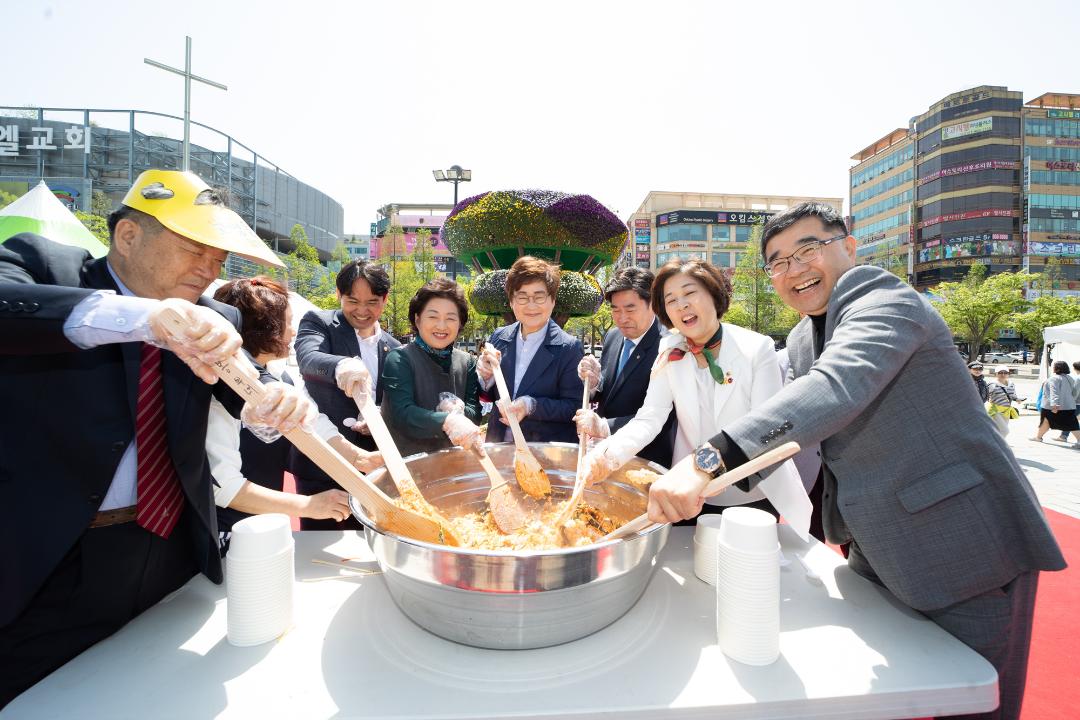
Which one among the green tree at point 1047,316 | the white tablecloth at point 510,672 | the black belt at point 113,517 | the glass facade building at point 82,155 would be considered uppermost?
the glass facade building at point 82,155

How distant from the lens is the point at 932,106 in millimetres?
42375

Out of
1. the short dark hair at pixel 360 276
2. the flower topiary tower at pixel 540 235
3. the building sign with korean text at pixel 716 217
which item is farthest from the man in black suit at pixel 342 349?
the building sign with korean text at pixel 716 217

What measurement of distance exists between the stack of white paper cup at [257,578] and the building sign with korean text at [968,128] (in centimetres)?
5552

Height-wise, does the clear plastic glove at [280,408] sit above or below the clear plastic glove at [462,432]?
above

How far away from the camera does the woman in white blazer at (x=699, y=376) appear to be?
1.81 metres

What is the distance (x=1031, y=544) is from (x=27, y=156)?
146 feet

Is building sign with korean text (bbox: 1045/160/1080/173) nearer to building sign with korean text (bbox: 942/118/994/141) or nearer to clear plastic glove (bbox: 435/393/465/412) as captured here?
building sign with korean text (bbox: 942/118/994/141)

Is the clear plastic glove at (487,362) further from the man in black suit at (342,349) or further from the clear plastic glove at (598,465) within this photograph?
the clear plastic glove at (598,465)

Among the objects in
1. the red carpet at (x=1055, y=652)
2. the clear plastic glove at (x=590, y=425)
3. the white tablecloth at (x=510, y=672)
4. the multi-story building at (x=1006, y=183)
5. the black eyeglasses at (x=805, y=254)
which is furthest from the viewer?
the multi-story building at (x=1006, y=183)

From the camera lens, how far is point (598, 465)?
5.29ft

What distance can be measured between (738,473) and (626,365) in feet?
5.81

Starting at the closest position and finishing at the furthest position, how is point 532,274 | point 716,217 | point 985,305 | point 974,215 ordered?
point 532,274 → point 985,305 → point 974,215 → point 716,217

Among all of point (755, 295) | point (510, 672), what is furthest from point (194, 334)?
point (755, 295)

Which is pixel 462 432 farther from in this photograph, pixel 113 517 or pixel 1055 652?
pixel 1055 652
